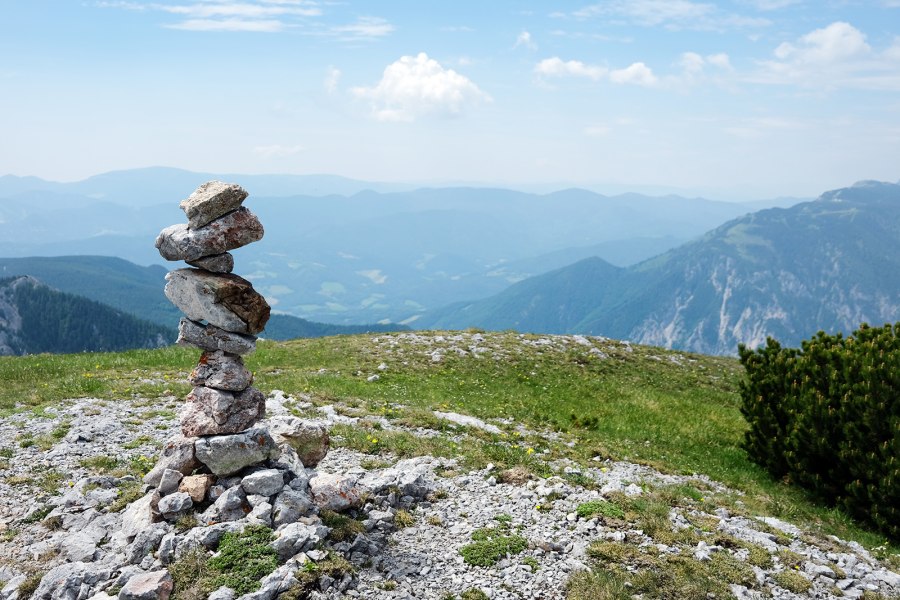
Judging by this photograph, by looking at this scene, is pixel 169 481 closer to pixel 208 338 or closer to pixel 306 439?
pixel 208 338

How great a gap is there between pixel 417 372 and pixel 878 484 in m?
21.8

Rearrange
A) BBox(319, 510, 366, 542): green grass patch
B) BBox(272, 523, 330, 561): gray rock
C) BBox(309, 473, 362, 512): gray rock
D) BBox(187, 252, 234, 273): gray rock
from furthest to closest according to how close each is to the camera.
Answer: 1. BBox(187, 252, 234, 273): gray rock
2. BBox(309, 473, 362, 512): gray rock
3. BBox(319, 510, 366, 542): green grass patch
4. BBox(272, 523, 330, 561): gray rock

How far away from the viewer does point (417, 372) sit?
33094 millimetres

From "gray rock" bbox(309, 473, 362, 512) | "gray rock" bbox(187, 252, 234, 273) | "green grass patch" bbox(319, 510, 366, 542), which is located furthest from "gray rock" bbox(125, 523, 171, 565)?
"gray rock" bbox(187, 252, 234, 273)

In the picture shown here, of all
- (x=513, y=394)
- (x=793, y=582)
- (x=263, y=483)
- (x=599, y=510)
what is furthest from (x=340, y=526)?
(x=513, y=394)

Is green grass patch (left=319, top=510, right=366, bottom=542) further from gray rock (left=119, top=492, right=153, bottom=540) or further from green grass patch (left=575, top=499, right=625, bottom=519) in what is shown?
green grass patch (left=575, top=499, right=625, bottom=519)

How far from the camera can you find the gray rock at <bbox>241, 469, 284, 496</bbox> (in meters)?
13.0

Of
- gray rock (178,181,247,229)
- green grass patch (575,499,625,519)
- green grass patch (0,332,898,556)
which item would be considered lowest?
green grass patch (0,332,898,556)

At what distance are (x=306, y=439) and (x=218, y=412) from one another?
9.08ft

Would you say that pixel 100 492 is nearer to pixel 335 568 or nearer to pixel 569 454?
pixel 335 568

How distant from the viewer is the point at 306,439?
615 inches

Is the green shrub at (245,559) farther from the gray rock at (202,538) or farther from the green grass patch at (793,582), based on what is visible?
the green grass patch at (793,582)

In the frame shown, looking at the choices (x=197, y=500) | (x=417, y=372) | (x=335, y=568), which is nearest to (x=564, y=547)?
(x=335, y=568)

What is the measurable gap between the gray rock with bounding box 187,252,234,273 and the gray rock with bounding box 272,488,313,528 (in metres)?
5.59
